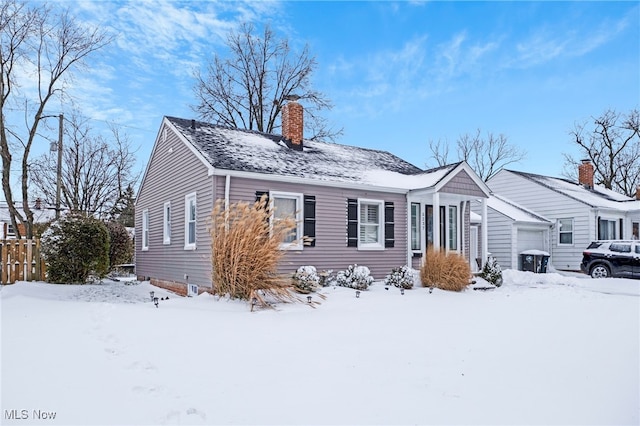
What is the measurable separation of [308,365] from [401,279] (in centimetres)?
719

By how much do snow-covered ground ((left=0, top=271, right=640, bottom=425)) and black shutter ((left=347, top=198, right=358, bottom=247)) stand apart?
3924 millimetres

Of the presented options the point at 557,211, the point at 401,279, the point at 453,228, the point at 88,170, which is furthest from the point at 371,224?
the point at 88,170

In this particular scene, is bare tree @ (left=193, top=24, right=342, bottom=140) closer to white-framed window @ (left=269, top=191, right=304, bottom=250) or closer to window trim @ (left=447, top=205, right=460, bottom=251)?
window trim @ (left=447, top=205, right=460, bottom=251)

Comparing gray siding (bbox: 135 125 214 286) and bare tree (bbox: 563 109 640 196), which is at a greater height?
bare tree (bbox: 563 109 640 196)

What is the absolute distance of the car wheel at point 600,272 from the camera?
659 inches

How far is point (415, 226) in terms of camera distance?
563 inches

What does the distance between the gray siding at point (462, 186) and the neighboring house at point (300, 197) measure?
3 cm

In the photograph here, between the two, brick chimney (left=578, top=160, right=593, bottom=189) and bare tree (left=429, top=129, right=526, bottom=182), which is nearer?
brick chimney (left=578, top=160, right=593, bottom=189)

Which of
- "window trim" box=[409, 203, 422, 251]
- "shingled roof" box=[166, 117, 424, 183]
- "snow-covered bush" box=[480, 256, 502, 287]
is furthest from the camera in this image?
"window trim" box=[409, 203, 422, 251]

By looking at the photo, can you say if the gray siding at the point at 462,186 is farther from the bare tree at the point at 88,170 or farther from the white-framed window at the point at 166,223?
the bare tree at the point at 88,170

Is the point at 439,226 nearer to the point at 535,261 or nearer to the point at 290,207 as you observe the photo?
the point at 290,207

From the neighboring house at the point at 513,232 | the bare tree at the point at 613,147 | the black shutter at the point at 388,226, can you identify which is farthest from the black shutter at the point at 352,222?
the bare tree at the point at 613,147

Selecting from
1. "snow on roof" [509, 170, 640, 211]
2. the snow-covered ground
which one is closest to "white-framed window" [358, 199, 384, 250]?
the snow-covered ground

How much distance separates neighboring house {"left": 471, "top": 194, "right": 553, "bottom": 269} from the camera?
1964 cm
